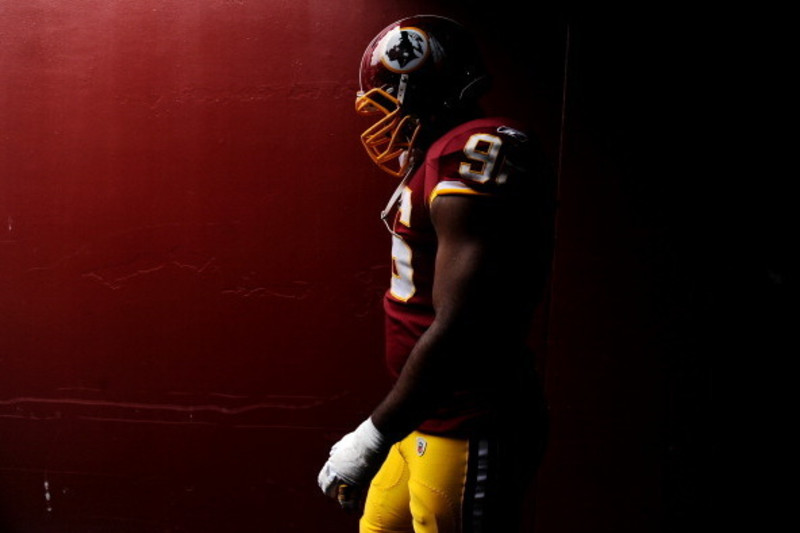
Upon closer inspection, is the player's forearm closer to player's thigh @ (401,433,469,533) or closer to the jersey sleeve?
player's thigh @ (401,433,469,533)

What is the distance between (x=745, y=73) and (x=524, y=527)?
76.3 inches

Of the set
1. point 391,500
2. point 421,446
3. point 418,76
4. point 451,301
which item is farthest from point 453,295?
point 391,500

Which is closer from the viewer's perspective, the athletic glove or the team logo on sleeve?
A: the athletic glove

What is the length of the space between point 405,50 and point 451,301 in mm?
696

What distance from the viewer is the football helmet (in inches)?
67.5

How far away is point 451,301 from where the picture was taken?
1.46 meters

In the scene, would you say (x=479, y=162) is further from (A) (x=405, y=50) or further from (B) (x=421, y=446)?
(B) (x=421, y=446)

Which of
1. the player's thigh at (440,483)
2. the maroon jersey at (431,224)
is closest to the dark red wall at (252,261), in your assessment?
the maroon jersey at (431,224)

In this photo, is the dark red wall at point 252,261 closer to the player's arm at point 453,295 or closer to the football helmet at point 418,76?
the football helmet at point 418,76

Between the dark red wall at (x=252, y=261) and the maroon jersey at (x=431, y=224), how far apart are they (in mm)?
899

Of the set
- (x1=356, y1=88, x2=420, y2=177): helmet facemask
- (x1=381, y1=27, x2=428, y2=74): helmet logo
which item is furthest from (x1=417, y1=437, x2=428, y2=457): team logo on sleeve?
(x1=381, y1=27, x2=428, y2=74): helmet logo

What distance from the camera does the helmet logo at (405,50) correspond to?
1705 mm

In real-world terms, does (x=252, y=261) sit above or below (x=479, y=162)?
below

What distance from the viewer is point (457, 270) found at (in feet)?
4.75
